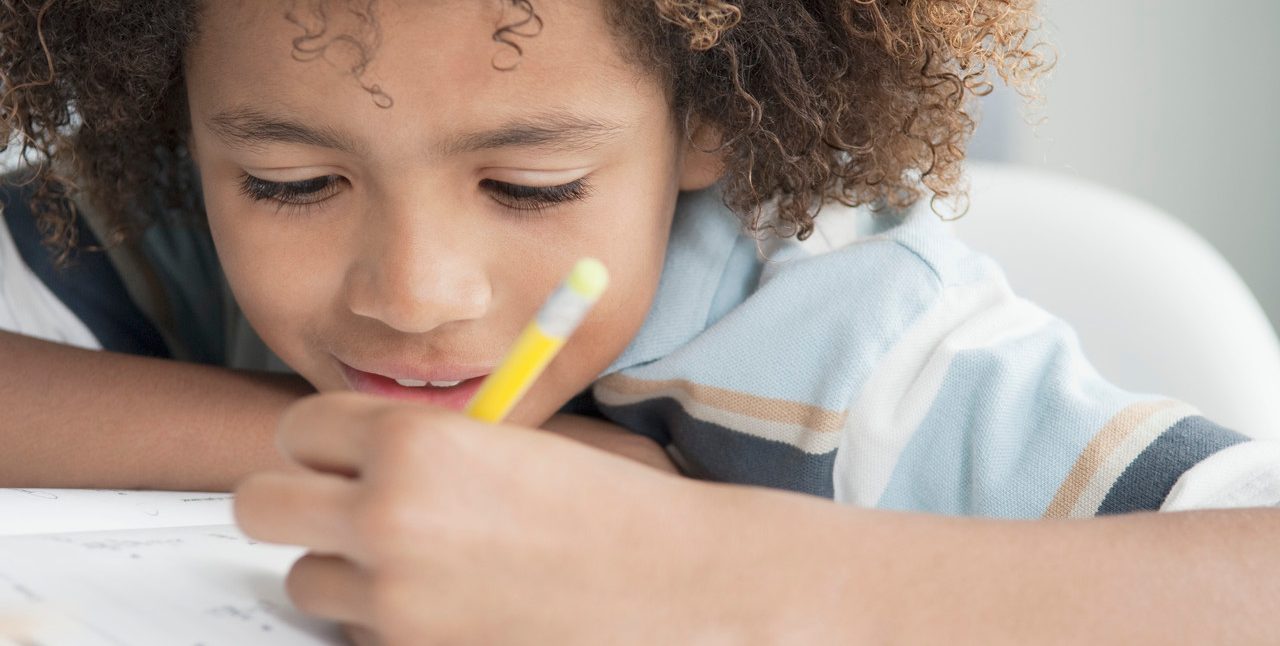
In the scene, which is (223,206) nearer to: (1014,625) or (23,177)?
(23,177)

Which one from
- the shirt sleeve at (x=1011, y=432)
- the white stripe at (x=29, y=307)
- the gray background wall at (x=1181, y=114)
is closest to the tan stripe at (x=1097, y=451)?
the shirt sleeve at (x=1011, y=432)

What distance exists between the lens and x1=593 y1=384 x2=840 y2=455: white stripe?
603mm

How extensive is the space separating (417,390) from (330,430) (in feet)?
0.78

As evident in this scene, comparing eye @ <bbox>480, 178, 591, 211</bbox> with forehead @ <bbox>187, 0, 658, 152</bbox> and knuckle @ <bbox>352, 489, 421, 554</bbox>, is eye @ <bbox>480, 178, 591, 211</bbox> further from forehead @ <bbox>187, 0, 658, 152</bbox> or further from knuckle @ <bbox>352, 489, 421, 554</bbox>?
knuckle @ <bbox>352, 489, 421, 554</bbox>

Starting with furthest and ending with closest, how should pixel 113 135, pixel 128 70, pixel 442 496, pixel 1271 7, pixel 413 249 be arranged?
pixel 1271 7 < pixel 113 135 < pixel 128 70 < pixel 413 249 < pixel 442 496

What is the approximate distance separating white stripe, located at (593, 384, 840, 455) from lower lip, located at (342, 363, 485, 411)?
0.34 feet

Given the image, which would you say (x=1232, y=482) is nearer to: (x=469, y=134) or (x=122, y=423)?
(x=469, y=134)

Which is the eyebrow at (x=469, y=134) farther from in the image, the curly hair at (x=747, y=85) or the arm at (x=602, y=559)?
the arm at (x=602, y=559)

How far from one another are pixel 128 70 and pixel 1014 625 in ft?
1.52

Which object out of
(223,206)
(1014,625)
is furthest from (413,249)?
(1014,625)

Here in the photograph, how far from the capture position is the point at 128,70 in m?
0.61

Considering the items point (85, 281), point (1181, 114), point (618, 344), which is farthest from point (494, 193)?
point (1181, 114)

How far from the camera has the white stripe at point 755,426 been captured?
23.7 inches

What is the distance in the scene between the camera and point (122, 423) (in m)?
0.62
